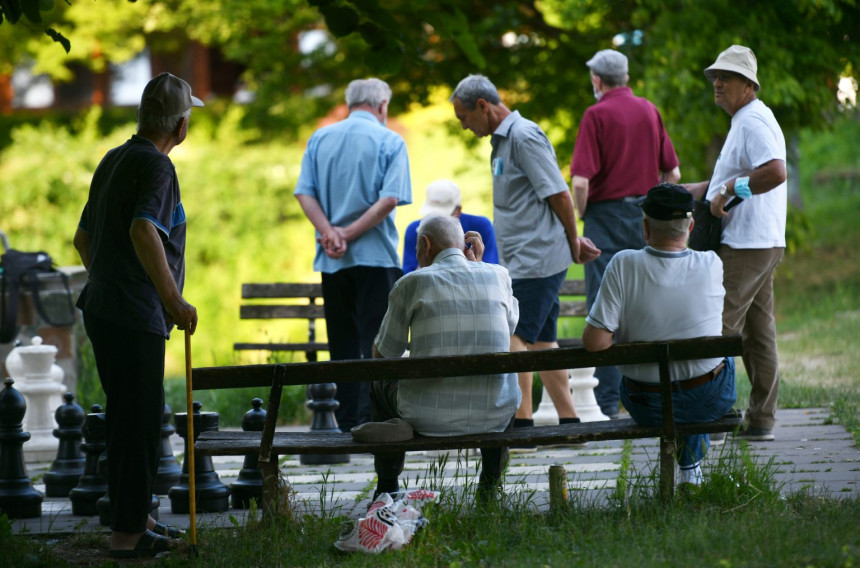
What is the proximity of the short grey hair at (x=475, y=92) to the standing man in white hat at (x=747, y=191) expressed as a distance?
1.23m

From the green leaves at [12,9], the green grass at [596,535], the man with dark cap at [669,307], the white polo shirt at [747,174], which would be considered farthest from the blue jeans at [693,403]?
the green leaves at [12,9]

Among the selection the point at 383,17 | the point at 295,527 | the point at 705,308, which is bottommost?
the point at 295,527

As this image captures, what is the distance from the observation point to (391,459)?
16.7 ft

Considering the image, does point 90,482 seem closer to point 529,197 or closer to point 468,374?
point 468,374

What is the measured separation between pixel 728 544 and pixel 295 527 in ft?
5.85

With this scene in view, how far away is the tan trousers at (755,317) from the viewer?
6.61 metres

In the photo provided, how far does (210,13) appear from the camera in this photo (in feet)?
64.5

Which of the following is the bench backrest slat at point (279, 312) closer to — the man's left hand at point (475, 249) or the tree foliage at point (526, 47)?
the tree foliage at point (526, 47)

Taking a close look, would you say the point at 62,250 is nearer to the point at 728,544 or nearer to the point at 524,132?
the point at 524,132

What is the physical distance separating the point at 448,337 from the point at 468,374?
0.31 m

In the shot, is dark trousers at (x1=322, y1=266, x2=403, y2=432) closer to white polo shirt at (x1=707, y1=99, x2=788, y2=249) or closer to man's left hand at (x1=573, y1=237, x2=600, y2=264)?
man's left hand at (x1=573, y1=237, x2=600, y2=264)

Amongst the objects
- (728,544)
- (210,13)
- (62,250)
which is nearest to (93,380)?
(728,544)

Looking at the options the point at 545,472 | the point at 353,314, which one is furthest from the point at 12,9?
the point at 545,472

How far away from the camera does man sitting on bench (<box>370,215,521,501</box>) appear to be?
5012 mm
